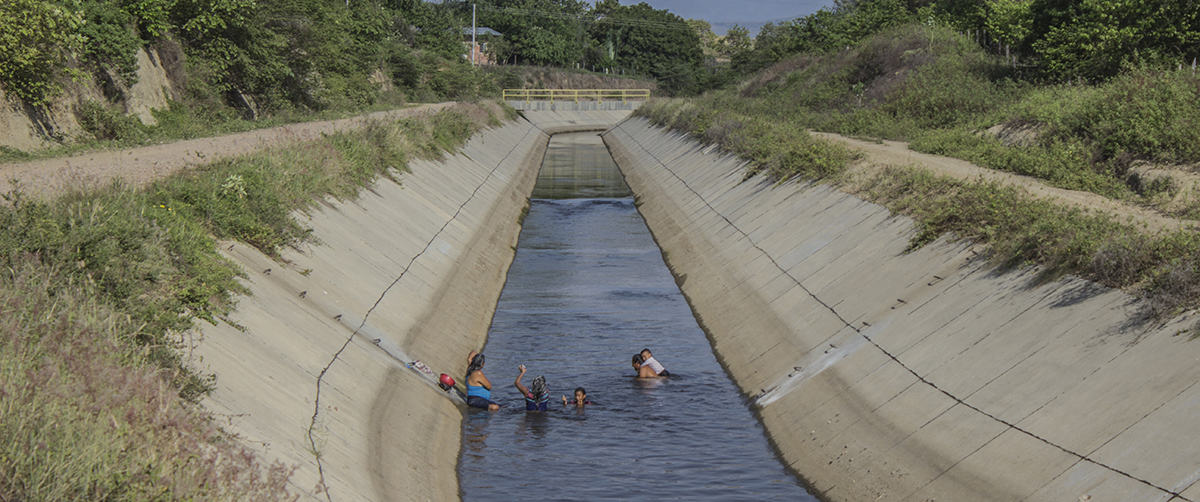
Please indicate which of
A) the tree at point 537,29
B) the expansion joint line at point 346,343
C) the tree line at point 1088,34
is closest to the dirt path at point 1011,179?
the tree line at point 1088,34

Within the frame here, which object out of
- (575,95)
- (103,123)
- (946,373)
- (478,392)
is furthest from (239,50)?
(575,95)

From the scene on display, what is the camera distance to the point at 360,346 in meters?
16.1

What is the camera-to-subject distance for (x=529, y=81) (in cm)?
12888

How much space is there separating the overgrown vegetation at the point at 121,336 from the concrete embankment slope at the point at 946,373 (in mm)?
7576

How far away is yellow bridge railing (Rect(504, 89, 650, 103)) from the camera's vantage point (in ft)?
348

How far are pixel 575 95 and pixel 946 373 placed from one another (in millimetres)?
103295

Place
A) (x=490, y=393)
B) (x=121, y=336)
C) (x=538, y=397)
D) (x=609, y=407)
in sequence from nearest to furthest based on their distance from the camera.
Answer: (x=121, y=336)
(x=538, y=397)
(x=490, y=393)
(x=609, y=407)

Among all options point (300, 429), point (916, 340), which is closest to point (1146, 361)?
point (916, 340)

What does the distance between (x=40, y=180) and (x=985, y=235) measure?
17.3 meters

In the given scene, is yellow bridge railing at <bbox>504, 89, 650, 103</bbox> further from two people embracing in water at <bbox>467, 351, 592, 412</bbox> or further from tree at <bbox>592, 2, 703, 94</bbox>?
two people embracing in water at <bbox>467, 351, 592, 412</bbox>

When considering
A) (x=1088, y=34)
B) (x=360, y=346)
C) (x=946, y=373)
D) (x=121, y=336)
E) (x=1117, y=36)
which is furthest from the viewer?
(x=1088, y=34)

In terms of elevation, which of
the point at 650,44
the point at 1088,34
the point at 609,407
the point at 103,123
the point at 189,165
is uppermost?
the point at 1088,34

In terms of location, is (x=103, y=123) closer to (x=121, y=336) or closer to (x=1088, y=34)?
(x=121, y=336)

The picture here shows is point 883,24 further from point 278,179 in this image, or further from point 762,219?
point 278,179
